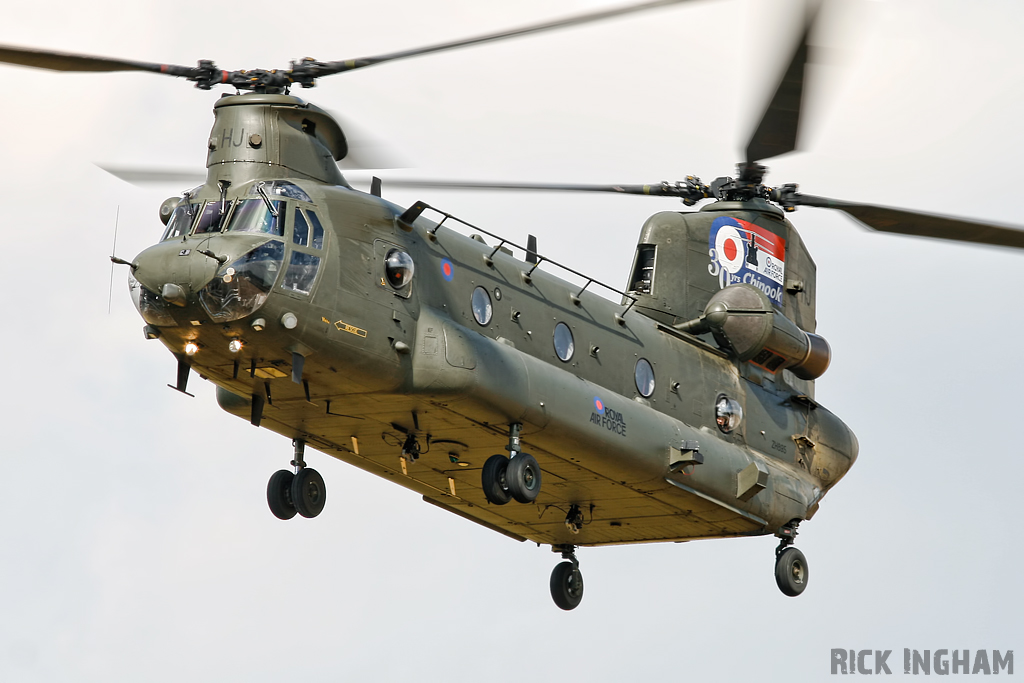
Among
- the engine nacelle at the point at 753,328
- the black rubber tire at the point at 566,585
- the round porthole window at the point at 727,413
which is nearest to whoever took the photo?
the round porthole window at the point at 727,413

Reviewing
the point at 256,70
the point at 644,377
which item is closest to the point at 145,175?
the point at 256,70

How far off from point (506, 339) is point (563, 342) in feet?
4.76

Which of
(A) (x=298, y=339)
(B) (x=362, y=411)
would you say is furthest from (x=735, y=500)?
(A) (x=298, y=339)

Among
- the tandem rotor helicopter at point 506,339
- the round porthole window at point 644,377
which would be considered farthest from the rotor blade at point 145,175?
the round porthole window at point 644,377

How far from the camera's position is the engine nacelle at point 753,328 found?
32.6 metres

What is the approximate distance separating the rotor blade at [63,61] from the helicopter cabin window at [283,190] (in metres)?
2.39

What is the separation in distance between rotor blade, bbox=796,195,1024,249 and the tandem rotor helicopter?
0.06 meters

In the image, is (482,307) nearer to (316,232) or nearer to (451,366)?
(451,366)

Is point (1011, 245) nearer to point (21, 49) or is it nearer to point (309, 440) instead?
point (309, 440)

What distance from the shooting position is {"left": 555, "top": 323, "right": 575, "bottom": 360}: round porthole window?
2895 cm

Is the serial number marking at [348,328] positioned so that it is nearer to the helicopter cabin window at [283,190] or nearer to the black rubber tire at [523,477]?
the helicopter cabin window at [283,190]

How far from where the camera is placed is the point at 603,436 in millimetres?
28641

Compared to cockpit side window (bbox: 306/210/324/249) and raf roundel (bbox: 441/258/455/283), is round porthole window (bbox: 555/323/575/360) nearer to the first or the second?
raf roundel (bbox: 441/258/455/283)

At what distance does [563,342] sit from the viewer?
95.4 ft
